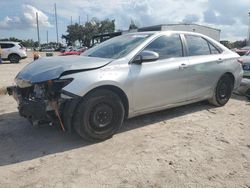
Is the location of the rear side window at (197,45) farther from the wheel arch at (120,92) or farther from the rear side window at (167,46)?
the wheel arch at (120,92)

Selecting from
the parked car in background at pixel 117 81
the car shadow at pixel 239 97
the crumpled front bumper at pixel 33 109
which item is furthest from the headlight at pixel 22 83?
the car shadow at pixel 239 97

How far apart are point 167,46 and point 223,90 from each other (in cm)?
194

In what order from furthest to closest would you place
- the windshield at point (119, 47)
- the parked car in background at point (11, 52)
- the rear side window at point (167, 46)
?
the parked car in background at point (11, 52), the rear side window at point (167, 46), the windshield at point (119, 47)

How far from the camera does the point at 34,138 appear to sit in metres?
4.71

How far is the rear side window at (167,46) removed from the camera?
5.22 meters

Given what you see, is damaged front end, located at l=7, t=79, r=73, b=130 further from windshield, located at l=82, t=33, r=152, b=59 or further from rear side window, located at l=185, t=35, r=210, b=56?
rear side window, located at l=185, t=35, r=210, b=56

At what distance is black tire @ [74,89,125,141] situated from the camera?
423 centimetres

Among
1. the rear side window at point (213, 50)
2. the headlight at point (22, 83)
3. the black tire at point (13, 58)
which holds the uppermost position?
the rear side window at point (213, 50)

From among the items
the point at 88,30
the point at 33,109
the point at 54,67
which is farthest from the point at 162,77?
Answer: the point at 88,30

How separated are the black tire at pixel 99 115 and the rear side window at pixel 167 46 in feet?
3.90

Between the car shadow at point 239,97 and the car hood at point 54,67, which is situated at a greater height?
the car hood at point 54,67

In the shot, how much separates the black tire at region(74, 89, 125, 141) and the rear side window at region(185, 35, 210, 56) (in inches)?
82.0

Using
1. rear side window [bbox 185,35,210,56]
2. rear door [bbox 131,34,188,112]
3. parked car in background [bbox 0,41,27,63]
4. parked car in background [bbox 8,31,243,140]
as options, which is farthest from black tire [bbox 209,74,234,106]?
parked car in background [bbox 0,41,27,63]

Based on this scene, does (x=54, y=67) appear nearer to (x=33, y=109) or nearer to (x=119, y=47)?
(x=33, y=109)
